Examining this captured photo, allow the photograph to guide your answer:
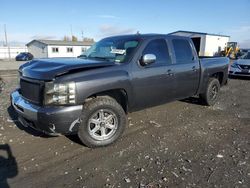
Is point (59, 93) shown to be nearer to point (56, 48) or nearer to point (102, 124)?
point (102, 124)

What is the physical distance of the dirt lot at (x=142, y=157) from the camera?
3.29 metres

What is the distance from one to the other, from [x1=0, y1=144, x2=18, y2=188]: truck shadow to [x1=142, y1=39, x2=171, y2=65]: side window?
299 centimetres

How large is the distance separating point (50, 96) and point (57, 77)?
1.00 ft

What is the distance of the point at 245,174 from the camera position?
3441 mm

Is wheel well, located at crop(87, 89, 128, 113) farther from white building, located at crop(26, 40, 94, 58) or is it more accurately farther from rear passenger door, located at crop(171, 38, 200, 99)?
white building, located at crop(26, 40, 94, 58)

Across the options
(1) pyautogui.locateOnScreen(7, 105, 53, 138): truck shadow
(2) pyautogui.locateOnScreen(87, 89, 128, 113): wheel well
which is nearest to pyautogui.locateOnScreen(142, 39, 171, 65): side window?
(2) pyautogui.locateOnScreen(87, 89, 128, 113): wheel well

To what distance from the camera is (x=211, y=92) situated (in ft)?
23.1

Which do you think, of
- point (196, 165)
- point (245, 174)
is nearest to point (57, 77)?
point (196, 165)

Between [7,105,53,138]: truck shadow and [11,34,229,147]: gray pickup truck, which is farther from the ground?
[11,34,229,147]: gray pickup truck

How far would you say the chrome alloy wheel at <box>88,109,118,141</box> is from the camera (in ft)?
13.8

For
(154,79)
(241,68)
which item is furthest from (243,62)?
(154,79)

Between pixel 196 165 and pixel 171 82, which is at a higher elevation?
pixel 171 82

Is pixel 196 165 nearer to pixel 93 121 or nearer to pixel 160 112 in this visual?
pixel 93 121

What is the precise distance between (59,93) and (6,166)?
1314 mm
